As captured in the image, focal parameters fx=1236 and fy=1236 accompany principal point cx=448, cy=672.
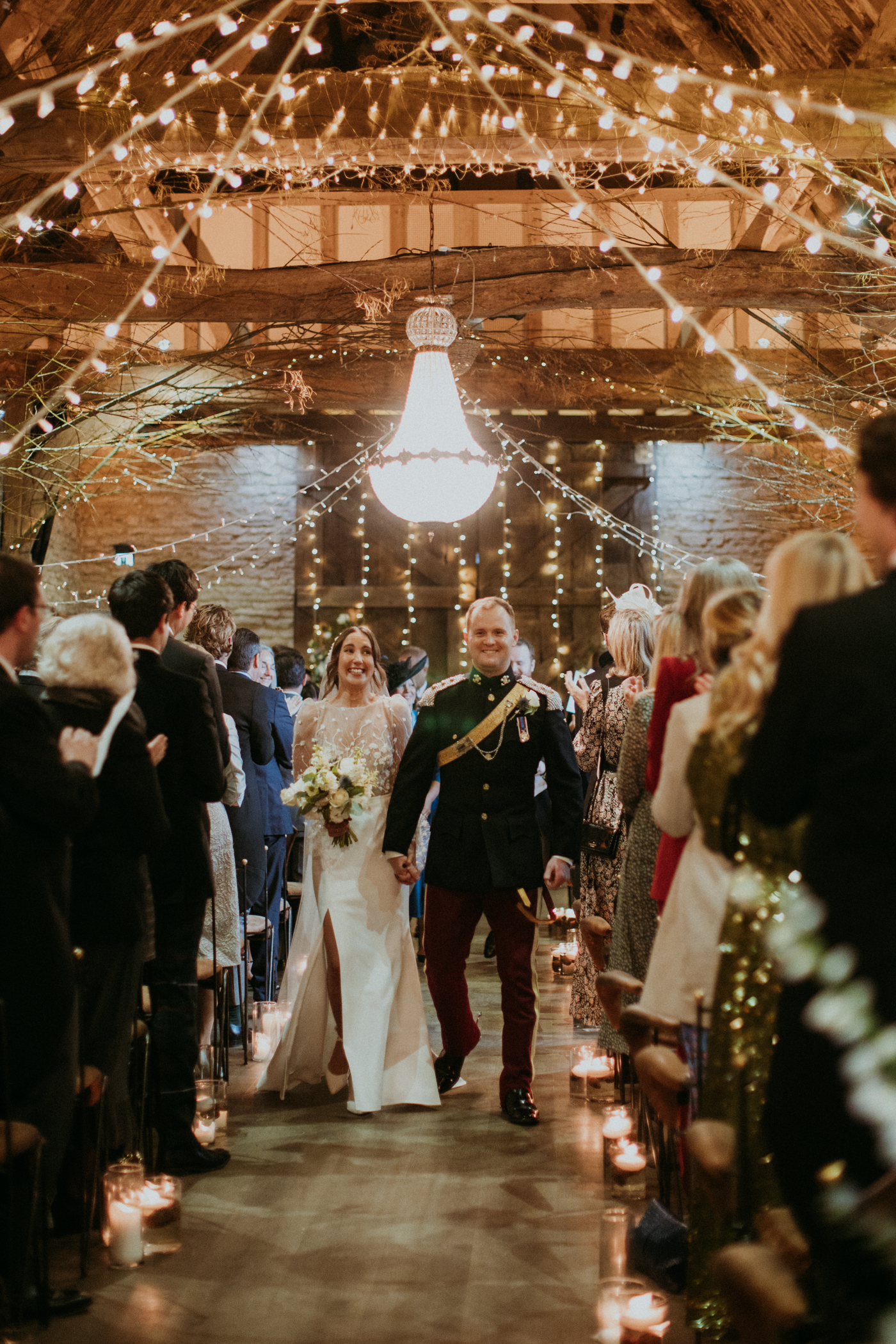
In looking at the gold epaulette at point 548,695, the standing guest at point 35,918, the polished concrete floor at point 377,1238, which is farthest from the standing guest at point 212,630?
the standing guest at point 35,918

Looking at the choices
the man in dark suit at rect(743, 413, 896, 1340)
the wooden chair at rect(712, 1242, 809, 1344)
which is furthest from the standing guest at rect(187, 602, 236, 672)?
the wooden chair at rect(712, 1242, 809, 1344)

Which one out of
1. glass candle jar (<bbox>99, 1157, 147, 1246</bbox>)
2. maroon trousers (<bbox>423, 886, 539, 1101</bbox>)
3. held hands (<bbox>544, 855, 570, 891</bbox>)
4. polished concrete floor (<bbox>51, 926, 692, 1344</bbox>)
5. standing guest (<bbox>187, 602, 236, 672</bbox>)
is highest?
standing guest (<bbox>187, 602, 236, 672</bbox>)

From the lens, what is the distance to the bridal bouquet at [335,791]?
449cm

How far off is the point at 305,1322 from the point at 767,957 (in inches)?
53.9

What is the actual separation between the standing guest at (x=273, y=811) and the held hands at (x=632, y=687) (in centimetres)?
166

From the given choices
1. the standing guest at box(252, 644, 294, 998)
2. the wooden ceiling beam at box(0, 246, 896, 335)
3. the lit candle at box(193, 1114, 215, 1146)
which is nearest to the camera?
the lit candle at box(193, 1114, 215, 1146)

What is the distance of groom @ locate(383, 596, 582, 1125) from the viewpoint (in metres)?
4.38

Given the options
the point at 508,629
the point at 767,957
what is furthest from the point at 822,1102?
the point at 508,629

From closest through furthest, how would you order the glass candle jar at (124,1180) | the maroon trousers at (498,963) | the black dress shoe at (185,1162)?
the glass candle jar at (124,1180) → the black dress shoe at (185,1162) → the maroon trousers at (498,963)

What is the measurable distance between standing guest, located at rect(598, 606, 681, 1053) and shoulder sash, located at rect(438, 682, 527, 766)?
0.75 m

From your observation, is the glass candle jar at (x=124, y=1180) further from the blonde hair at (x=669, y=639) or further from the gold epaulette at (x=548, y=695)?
the gold epaulette at (x=548, y=695)

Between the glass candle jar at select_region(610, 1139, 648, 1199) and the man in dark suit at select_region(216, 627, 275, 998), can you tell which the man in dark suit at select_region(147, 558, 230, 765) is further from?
the glass candle jar at select_region(610, 1139, 648, 1199)

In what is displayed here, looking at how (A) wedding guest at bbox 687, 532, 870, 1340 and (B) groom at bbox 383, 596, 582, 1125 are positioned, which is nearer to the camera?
(A) wedding guest at bbox 687, 532, 870, 1340

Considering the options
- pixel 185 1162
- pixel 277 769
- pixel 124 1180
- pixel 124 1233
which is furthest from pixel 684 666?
pixel 277 769
